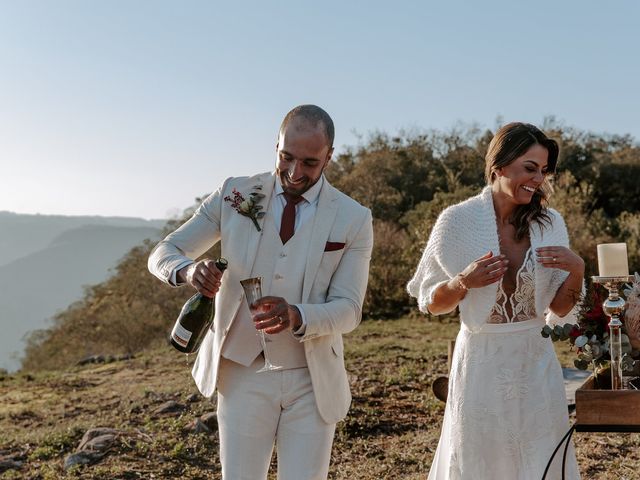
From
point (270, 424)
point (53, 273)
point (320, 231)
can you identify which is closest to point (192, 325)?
point (270, 424)

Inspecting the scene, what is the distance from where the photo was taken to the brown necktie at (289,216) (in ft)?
9.96

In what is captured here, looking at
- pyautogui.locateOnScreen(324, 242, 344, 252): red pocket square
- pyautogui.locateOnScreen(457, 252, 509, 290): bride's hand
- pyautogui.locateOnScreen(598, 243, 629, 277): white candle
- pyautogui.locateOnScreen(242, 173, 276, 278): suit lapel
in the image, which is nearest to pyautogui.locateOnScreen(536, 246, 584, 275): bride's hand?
pyautogui.locateOnScreen(457, 252, 509, 290): bride's hand

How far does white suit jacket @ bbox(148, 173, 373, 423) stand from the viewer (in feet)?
9.70

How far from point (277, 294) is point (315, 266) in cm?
17

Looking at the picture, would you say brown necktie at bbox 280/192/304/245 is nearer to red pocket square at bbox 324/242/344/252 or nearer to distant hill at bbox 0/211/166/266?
red pocket square at bbox 324/242/344/252

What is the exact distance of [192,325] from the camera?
3.11m

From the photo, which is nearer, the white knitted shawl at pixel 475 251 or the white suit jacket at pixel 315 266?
the white suit jacket at pixel 315 266

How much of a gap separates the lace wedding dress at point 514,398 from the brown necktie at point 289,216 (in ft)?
2.80

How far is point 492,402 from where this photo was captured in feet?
10.7

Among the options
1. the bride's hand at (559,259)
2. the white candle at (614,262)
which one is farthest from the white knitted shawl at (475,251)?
the white candle at (614,262)

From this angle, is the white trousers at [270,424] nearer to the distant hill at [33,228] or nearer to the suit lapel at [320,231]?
the suit lapel at [320,231]

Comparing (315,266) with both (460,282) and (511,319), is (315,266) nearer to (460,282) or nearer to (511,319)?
(460,282)

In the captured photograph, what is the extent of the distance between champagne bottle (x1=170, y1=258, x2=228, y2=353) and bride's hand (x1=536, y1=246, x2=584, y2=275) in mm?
1243

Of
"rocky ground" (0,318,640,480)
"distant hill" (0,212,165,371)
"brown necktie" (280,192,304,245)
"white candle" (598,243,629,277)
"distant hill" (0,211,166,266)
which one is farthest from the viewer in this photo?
"distant hill" (0,211,166,266)
